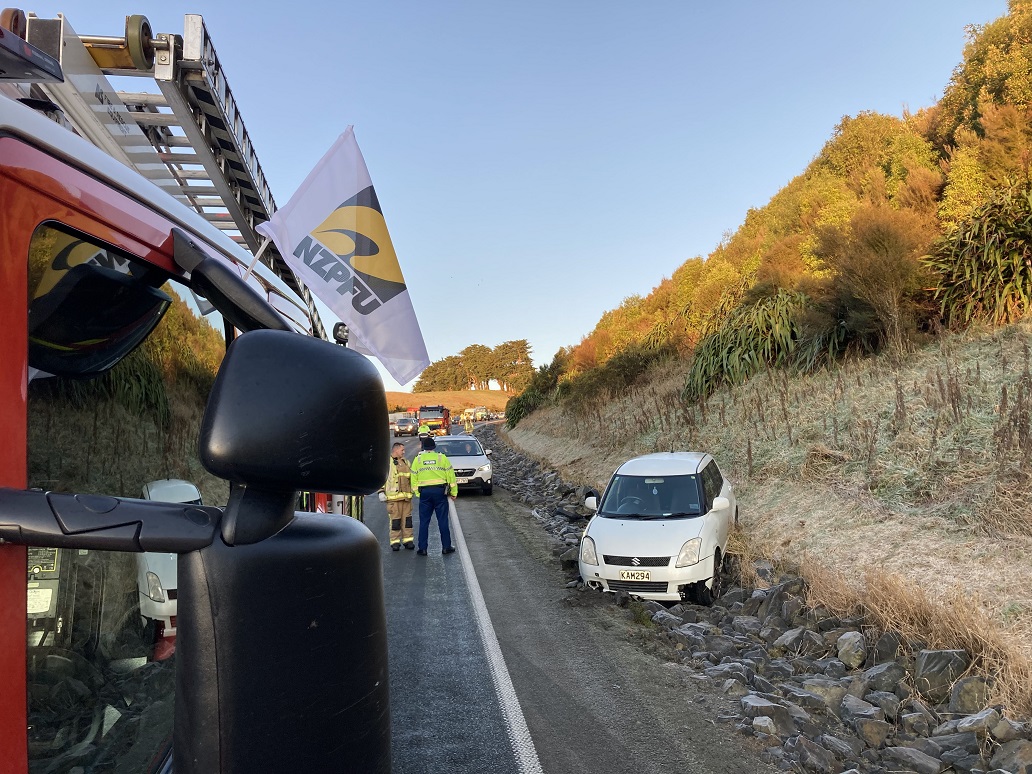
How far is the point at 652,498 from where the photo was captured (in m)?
9.82

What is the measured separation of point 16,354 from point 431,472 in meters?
11.2

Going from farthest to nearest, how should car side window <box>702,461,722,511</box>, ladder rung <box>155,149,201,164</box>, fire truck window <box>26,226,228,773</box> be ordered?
car side window <box>702,461,722,511</box>, ladder rung <box>155,149,201,164</box>, fire truck window <box>26,226,228,773</box>

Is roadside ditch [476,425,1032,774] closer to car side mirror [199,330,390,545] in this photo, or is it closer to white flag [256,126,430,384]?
white flag [256,126,430,384]

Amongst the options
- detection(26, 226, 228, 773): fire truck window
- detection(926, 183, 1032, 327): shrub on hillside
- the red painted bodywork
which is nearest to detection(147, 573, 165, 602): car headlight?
detection(26, 226, 228, 773): fire truck window

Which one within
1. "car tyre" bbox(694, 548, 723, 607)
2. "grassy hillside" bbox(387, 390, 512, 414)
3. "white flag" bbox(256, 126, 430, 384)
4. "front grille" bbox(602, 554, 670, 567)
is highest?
"grassy hillside" bbox(387, 390, 512, 414)

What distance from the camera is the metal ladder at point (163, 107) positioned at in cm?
232

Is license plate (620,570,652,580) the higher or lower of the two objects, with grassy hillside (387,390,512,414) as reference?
lower

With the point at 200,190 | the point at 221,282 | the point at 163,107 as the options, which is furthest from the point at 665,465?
the point at 221,282

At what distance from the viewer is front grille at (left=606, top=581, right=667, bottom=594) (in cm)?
828

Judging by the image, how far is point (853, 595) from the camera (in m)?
6.89

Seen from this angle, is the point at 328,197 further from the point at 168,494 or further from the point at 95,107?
the point at 168,494

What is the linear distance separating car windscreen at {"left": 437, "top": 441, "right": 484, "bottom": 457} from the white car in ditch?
32.4 ft

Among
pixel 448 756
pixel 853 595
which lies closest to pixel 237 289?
pixel 448 756

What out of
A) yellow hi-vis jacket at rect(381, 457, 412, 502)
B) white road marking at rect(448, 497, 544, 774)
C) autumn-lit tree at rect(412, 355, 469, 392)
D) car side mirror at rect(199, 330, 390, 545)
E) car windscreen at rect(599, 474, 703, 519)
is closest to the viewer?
car side mirror at rect(199, 330, 390, 545)
